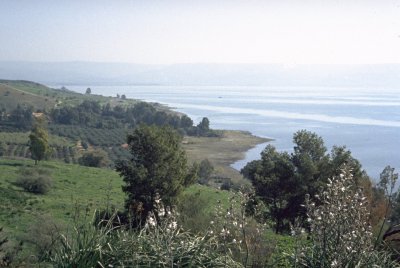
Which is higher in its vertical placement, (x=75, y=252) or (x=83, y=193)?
(x=75, y=252)

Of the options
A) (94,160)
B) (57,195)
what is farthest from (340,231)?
(94,160)

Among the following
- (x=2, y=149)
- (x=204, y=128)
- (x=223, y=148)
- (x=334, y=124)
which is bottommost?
(x=2, y=149)

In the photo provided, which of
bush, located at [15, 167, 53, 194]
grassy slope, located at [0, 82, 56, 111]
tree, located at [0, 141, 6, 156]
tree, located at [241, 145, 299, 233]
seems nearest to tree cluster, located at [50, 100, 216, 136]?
grassy slope, located at [0, 82, 56, 111]

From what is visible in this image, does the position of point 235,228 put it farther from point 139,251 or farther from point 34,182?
point 34,182

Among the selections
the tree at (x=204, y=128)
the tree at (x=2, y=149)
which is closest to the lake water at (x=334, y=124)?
the tree at (x=204, y=128)

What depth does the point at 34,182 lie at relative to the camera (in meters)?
30.6

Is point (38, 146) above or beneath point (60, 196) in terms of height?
above

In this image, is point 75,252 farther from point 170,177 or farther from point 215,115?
point 215,115

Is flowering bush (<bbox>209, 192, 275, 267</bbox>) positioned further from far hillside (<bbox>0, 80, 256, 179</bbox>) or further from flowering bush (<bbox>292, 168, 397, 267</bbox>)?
far hillside (<bbox>0, 80, 256, 179</bbox>)

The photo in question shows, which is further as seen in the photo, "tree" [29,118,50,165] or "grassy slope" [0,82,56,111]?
"grassy slope" [0,82,56,111]

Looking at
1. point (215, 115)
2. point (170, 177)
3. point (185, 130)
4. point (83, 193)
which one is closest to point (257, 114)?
point (215, 115)

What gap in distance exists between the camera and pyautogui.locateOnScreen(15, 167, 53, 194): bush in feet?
Answer: 101

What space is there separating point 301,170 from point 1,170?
24.6 meters

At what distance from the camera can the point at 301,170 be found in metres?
19.8
